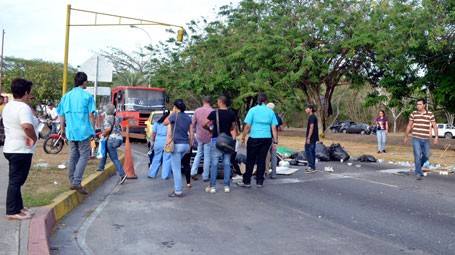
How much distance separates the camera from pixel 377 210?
7.79 metres

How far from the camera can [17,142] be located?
5898mm

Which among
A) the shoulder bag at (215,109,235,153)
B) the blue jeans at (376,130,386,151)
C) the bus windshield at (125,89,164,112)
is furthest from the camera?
the bus windshield at (125,89,164,112)

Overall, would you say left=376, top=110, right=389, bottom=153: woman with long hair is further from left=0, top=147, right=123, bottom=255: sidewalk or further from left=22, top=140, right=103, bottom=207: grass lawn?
left=0, top=147, right=123, bottom=255: sidewalk

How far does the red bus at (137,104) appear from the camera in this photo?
24.0 m

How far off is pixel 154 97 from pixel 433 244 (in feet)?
69.6

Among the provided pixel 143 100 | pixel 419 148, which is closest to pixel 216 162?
pixel 419 148

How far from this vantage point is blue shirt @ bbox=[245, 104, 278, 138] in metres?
9.72

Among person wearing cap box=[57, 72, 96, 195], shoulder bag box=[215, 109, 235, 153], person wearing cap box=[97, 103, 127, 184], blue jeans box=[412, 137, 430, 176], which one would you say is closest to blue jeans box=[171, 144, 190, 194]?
shoulder bag box=[215, 109, 235, 153]

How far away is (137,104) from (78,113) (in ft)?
55.9

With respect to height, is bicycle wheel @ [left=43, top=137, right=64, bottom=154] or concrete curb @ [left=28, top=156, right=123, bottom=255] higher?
bicycle wheel @ [left=43, top=137, right=64, bottom=154]

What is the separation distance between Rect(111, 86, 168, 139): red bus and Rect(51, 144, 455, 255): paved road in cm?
1348

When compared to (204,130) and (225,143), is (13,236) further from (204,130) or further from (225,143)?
(204,130)

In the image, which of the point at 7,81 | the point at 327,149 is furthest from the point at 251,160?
the point at 7,81

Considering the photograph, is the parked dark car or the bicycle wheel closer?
the bicycle wheel
